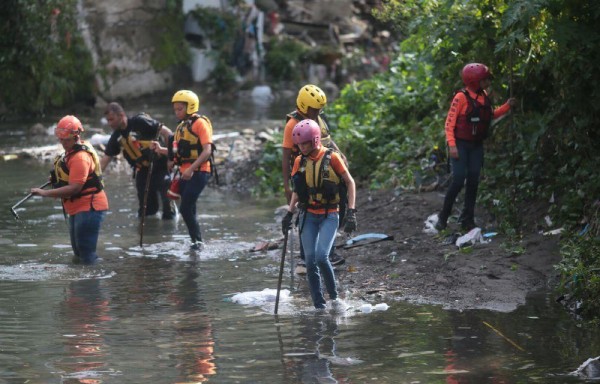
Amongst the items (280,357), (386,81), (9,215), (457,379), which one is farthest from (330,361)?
(386,81)

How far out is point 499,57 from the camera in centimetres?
1445

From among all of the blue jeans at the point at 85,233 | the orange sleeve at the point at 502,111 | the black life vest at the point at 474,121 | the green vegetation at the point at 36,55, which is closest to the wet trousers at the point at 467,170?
the black life vest at the point at 474,121

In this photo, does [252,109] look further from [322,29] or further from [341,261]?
[341,261]

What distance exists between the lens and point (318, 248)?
34.8 ft

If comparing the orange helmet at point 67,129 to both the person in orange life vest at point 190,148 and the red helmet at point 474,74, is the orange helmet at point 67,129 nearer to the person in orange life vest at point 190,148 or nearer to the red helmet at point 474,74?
the person in orange life vest at point 190,148

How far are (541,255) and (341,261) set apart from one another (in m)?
2.24

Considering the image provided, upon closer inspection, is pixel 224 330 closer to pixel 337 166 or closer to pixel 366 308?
pixel 366 308

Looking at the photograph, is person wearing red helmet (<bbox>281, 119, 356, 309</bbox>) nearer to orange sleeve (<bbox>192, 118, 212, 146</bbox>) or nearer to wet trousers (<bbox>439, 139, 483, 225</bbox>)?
wet trousers (<bbox>439, 139, 483, 225</bbox>)

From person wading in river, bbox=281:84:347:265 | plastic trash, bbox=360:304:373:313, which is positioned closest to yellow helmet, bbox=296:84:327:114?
person wading in river, bbox=281:84:347:265

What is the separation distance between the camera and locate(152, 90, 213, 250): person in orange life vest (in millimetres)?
13680

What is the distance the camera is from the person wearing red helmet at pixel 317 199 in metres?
10.6

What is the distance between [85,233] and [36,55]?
16.1 m

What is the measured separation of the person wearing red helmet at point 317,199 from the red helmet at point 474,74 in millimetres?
2927

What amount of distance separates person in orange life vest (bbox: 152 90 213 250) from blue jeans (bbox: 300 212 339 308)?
3.15 m
